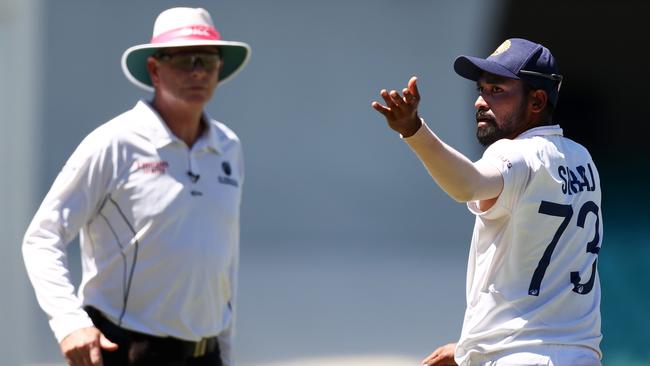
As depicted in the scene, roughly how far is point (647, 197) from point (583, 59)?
387 centimetres

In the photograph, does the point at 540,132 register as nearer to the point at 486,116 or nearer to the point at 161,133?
the point at 486,116

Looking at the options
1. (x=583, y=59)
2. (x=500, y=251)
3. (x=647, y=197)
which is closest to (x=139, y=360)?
(x=500, y=251)

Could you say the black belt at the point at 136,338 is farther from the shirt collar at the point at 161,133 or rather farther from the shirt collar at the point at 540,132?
the shirt collar at the point at 540,132

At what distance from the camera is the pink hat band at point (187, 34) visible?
4.03m

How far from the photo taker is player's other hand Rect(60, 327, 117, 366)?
3.43 metres

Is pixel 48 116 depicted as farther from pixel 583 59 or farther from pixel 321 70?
pixel 583 59

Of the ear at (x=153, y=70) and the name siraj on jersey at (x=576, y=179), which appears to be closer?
the name siraj on jersey at (x=576, y=179)

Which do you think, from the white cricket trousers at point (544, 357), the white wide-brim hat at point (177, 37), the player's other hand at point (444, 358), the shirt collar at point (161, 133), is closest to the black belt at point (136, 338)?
the shirt collar at point (161, 133)

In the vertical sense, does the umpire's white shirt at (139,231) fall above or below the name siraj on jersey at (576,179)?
below

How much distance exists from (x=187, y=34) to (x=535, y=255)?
1.54m

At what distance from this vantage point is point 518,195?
3096 millimetres

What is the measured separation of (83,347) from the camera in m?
3.43

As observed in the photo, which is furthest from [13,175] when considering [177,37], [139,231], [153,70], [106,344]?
[106,344]

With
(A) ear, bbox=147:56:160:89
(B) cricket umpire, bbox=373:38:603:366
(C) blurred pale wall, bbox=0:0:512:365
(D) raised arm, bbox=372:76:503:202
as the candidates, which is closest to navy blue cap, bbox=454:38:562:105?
(B) cricket umpire, bbox=373:38:603:366
